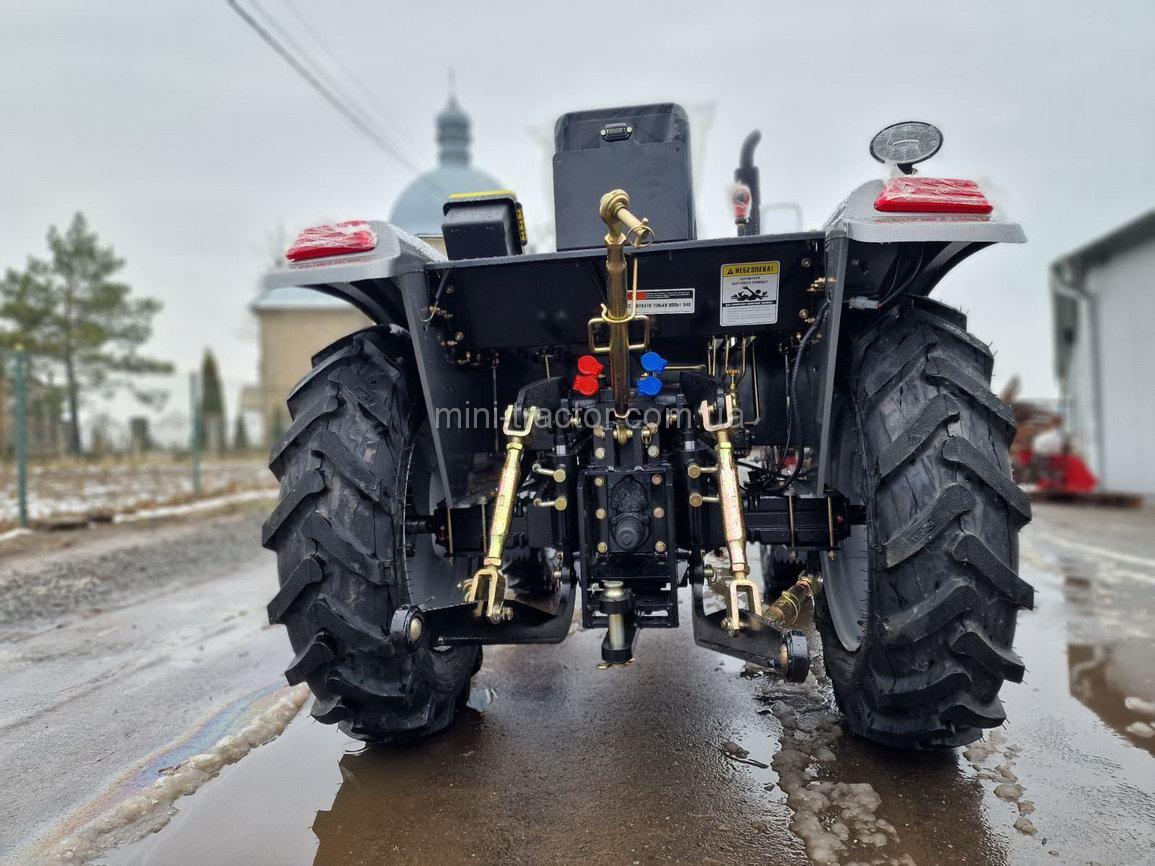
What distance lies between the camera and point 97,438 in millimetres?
14953

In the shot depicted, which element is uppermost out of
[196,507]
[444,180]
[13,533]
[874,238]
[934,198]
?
[444,180]

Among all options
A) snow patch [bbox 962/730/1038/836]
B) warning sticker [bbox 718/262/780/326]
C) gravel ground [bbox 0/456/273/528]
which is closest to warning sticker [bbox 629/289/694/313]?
warning sticker [bbox 718/262/780/326]

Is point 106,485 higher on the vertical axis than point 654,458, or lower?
lower

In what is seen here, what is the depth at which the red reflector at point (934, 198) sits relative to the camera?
91.0 inches

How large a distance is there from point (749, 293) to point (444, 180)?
34.0 metres

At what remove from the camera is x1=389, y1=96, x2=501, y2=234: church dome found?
31656mm

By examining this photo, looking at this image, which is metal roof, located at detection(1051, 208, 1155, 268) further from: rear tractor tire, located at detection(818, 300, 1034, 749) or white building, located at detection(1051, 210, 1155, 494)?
rear tractor tire, located at detection(818, 300, 1034, 749)

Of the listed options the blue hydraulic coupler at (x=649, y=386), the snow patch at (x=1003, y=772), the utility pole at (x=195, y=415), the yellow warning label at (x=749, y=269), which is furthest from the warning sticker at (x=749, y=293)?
the utility pole at (x=195, y=415)

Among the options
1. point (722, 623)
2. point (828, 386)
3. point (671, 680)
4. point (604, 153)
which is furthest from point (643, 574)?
point (604, 153)

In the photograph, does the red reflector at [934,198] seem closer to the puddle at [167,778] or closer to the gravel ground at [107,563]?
the puddle at [167,778]

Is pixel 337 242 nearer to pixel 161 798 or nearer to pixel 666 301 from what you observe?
pixel 666 301

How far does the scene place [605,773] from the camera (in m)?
2.68

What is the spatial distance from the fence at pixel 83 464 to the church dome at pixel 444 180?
11.9m

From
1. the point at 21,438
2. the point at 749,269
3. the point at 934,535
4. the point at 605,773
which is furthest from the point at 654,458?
the point at 21,438
